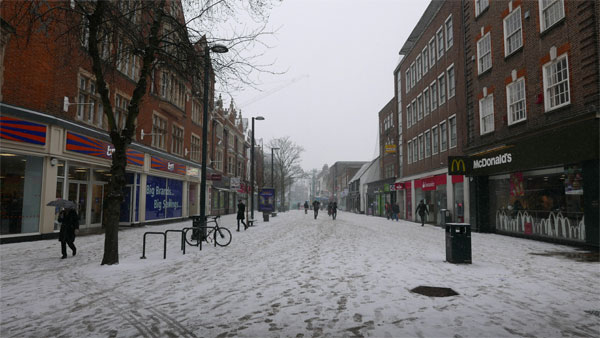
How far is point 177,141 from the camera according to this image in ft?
90.6

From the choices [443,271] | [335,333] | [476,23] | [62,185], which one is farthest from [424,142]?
[335,333]

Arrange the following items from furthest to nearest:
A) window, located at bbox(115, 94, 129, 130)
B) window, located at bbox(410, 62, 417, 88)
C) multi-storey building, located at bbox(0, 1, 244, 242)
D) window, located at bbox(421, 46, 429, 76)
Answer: window, located at bbox(410, 62, 417, 88) → window, located at bbox(421, 46, 429, 76) → window, located at bbox(115, 94, 129, 130) → multi-storey building, located at bbox(0, 1, 244, 242)

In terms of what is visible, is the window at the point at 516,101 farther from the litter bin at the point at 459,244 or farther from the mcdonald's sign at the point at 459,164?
the litter bin at the point at 459,244

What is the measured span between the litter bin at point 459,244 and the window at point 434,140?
18.2m

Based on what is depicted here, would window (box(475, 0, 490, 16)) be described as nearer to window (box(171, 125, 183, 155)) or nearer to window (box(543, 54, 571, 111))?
window (box(543, 54, 571, 111))

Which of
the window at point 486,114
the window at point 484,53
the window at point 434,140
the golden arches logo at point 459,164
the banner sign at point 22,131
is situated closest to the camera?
the banner sign at point 22,131

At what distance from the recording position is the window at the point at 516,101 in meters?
15.4

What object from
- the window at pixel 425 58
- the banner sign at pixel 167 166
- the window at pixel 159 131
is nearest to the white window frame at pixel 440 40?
the window at pixel 425 58

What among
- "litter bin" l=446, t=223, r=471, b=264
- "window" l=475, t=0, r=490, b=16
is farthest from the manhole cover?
"window" l=475, t=0, r=490, b=16

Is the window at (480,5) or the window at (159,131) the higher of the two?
the window at (480,5)

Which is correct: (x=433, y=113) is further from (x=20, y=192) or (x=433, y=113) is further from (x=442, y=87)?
(x=20, y=192)

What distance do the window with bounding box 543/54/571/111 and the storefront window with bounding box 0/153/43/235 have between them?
19736 millimetres

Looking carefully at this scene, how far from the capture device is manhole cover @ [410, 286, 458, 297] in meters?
6.04

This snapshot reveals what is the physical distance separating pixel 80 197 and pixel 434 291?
17028 millimetres
